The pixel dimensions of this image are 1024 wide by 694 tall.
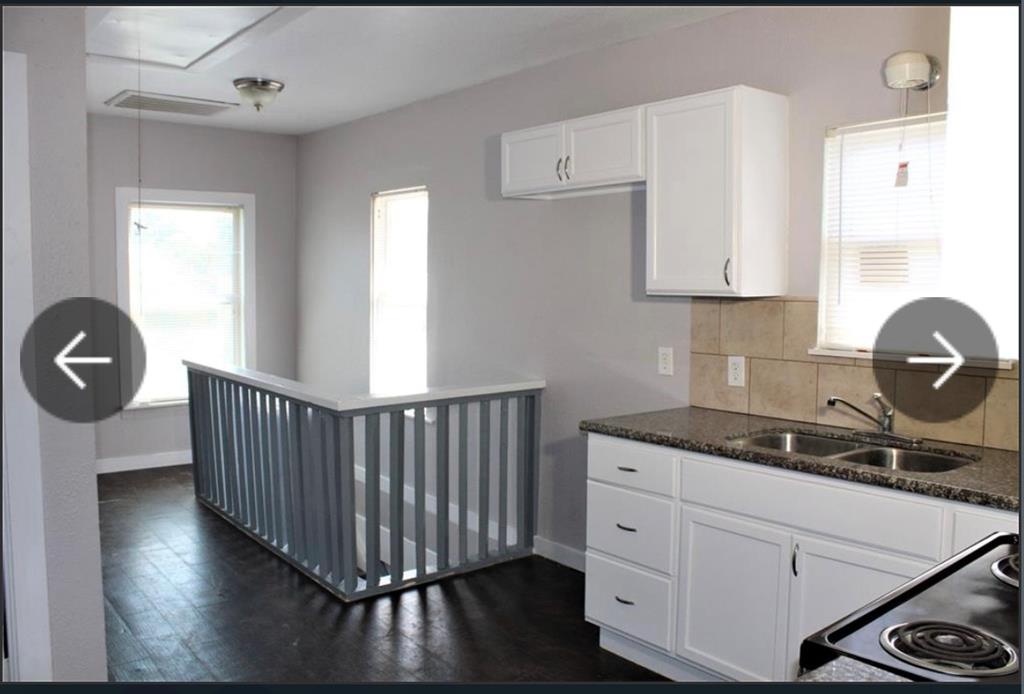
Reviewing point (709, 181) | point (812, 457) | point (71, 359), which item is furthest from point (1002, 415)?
point (71, 359)

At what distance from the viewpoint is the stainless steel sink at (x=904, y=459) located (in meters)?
2.86

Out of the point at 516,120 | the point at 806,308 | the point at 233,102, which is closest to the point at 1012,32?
the point at 806,308

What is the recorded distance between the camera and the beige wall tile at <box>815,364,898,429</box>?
3156mm

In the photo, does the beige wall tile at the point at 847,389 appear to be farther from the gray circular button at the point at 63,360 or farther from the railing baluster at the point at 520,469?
the gray circular button at the point at 63,360

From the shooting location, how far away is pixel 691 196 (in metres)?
3.35

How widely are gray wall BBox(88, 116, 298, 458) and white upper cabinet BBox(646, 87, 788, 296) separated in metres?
4.15

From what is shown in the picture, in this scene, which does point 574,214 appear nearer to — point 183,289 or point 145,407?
point 183,289

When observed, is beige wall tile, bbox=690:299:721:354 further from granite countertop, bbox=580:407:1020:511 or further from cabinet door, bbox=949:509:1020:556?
cabinet door, bbox=949:509:1020:556

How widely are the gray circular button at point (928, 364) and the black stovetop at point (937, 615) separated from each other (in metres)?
1.29

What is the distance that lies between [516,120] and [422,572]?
2313 millimetres

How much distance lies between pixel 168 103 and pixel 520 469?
315 centimetres

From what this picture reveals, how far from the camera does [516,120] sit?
4.67 m

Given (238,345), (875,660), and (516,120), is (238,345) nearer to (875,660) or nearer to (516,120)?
(516,120)

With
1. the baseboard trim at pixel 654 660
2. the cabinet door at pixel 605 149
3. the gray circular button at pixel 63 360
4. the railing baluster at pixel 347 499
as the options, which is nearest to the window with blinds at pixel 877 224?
the cabinet door at pixel 605 149
